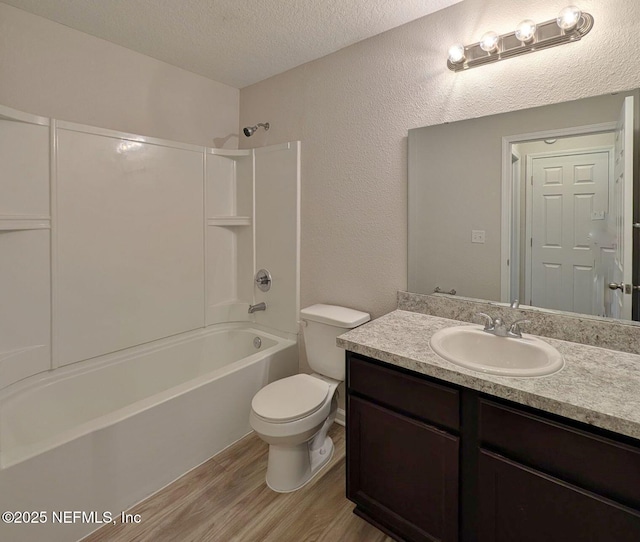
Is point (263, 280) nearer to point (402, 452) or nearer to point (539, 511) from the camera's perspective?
point (402, 452)

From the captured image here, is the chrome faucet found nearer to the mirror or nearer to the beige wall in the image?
the mirror

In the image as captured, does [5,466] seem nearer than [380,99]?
Yes

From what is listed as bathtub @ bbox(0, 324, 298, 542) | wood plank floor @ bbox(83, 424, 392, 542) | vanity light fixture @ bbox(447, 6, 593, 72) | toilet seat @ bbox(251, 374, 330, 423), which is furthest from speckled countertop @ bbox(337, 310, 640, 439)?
vanity light fixture @ bbox(447, 6, 593, 72)

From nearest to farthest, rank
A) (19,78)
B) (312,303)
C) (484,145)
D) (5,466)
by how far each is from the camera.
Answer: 1. (5,466)
2. (484,145)
3. (19,78)
4. (312,303)

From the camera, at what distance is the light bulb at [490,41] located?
153 centimetres

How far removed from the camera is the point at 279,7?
179 cm

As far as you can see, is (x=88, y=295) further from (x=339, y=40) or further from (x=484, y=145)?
(x=484, y=145)

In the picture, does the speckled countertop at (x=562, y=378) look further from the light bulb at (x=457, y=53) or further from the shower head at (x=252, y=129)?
the shower head at (x=252, y=129)

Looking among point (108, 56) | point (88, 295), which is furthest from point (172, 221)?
point (108, 56)

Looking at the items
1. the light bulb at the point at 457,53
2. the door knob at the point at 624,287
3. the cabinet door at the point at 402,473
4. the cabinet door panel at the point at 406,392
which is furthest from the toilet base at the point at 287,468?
the light bulb at the point at 457,53

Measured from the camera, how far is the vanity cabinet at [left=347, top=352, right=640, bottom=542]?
933mm

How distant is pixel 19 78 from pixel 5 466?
6.19ft

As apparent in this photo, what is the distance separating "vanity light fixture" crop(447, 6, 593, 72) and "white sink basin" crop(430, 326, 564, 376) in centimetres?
124

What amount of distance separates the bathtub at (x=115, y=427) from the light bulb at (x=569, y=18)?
2217 millimetres
